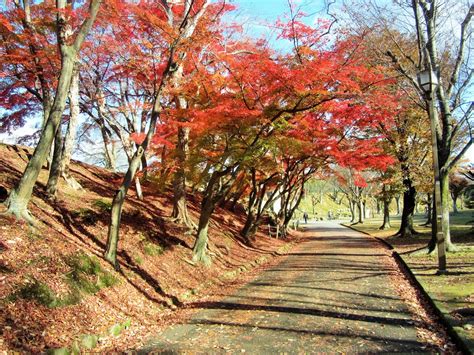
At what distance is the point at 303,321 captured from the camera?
6844 millimetres

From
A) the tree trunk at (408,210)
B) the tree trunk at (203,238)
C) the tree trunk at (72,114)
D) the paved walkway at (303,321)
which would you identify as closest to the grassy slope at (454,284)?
the paved walkway at (303,321)

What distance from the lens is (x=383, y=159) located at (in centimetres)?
1878

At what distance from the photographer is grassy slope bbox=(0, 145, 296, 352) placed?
18.4ft

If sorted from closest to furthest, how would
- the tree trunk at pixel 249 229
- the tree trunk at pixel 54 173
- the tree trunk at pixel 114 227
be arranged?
1. the tree trunk at pixel 114 227
2. the tree trunk at pixel 54 173
3. the tree trunk at pixel 249 229

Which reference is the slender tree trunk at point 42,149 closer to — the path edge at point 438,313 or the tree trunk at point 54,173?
the tree trunk at point 54,173

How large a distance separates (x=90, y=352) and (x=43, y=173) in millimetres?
10722

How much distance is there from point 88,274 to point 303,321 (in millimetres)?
4335

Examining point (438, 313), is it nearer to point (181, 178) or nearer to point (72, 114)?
point (181, 178)

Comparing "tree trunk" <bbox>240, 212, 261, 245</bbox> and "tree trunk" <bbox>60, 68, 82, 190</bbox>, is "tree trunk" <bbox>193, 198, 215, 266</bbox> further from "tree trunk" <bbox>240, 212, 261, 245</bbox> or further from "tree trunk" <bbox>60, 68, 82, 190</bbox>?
"tree trunk" <bbox>240, 212, 261, 245</bbox>

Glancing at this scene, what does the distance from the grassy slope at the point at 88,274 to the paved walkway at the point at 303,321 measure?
955 mm

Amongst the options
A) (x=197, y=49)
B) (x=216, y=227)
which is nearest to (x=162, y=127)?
(x=197, y=49)

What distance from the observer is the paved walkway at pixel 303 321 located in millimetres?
5684

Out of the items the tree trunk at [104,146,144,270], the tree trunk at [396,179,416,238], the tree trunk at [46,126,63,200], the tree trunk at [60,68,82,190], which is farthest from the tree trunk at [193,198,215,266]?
the tree trunk at [396,179,416,238]

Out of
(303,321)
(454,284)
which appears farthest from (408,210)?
(303,321)
